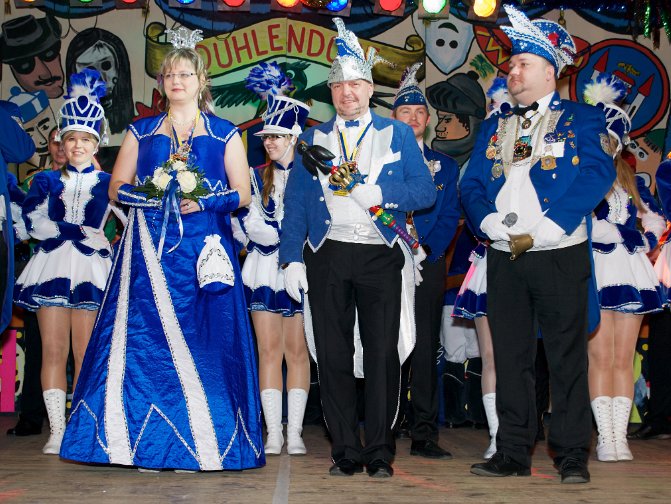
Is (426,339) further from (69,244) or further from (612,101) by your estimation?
(69,244)

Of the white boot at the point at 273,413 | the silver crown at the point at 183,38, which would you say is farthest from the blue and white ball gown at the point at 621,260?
the silver crown at the point at 183,38

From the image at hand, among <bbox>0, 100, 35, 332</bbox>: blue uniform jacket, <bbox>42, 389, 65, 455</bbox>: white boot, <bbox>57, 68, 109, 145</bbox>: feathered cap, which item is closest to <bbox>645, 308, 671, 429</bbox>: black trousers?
<bbox>42, 389, 65, 455</bbox>: white boot

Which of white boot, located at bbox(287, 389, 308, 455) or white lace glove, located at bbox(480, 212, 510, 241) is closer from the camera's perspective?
white lace glove, located at bbox(480, 212, 510, 241)

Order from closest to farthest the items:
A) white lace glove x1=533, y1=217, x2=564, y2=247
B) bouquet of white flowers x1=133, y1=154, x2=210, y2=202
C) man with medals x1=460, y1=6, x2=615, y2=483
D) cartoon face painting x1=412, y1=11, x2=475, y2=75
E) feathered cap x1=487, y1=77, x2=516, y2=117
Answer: white lace glove x1=533, y1=217, x2=564, y2=247 < man with medals x1=460, y1=6, x2=615, y2=483 < bouquet of white flowers x1=133, y1=154, x2=210, y2=202 < feathered cap x1=487, y1=77, x2=516, y2=117 < cartoon face painting x1=412, y1=11, x2=475, y2=75

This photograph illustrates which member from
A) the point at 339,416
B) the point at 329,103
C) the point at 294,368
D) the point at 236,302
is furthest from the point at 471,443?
the point at 329,103

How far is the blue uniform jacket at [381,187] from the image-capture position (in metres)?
4.50

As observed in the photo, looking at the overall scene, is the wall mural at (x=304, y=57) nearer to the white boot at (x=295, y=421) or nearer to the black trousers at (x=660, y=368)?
the black trousers at (x=660, y=368)

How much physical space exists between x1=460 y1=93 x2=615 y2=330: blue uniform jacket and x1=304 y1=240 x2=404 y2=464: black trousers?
0.55m

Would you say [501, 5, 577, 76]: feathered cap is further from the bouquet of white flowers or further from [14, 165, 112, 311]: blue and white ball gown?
[14, 165, 112, 311]: blue and white ball gown

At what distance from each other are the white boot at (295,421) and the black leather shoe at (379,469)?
3.07ft

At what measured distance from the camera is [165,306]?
4461 mm

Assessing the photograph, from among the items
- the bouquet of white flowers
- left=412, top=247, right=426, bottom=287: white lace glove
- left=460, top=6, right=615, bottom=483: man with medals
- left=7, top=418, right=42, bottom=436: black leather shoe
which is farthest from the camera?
left=7, top=418, right=42, bottom=436: black leather shoe

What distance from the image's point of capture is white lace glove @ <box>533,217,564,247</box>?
13.5 ft

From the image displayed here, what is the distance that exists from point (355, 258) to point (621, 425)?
188 centimetres
